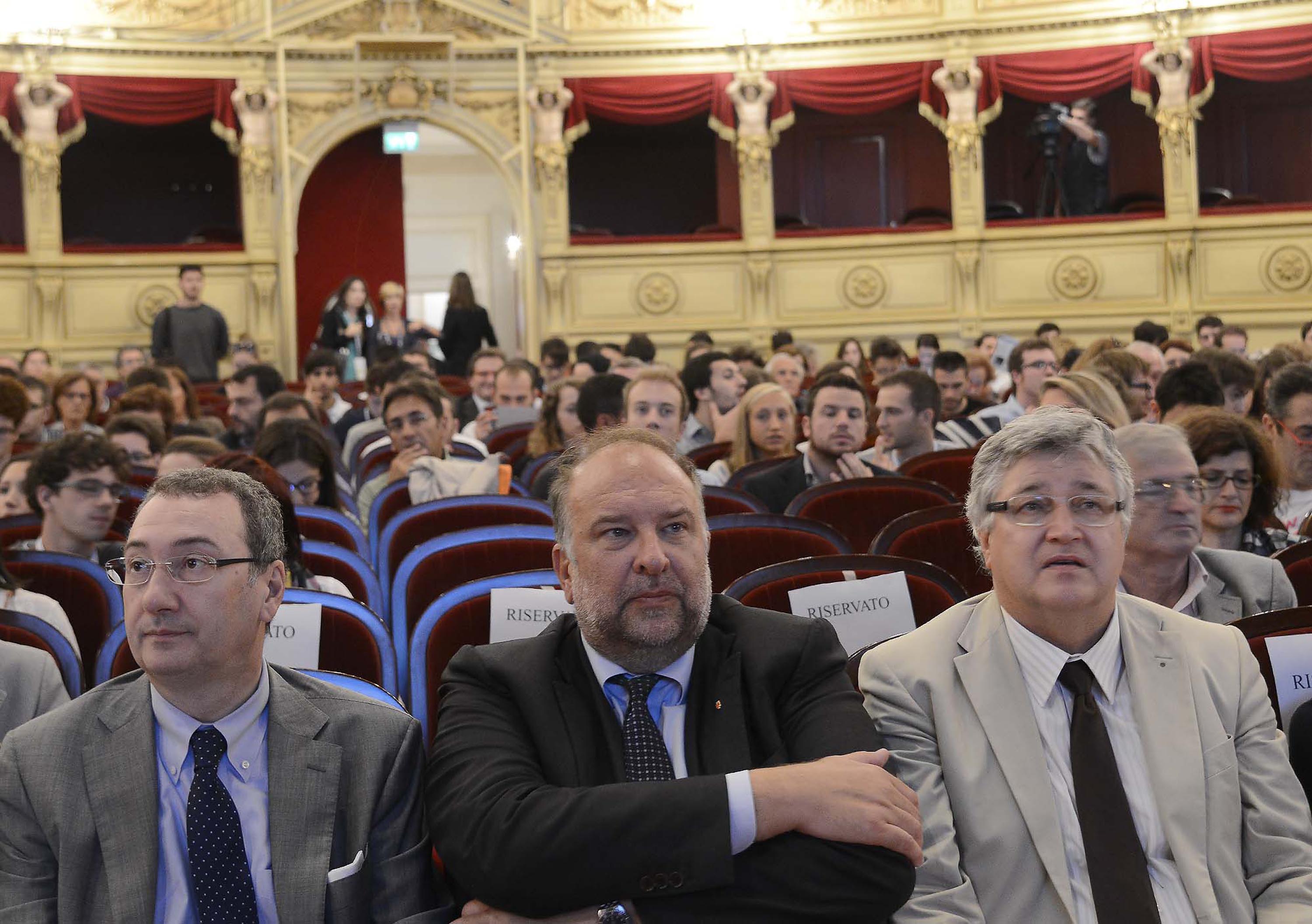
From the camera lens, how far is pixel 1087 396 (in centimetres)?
446

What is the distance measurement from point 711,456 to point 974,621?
3.99 metres

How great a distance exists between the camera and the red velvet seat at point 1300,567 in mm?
3367

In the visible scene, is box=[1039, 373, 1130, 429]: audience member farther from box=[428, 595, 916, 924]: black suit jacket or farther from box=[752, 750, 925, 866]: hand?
box=[752, 750, 925, 866]: hand

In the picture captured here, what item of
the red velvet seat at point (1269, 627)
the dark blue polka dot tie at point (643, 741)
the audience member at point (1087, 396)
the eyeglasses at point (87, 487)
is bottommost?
the dark blue polka dot tie at point (643, 741)

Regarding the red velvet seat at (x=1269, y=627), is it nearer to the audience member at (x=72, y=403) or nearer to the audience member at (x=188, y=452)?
the audience member at (x=188, y=452)

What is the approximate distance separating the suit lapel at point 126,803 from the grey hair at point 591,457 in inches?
27.4

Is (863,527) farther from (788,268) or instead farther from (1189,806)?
(788,268)

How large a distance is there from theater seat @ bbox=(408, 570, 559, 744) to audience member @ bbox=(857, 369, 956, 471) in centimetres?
285

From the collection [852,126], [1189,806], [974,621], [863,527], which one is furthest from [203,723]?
[852,126]

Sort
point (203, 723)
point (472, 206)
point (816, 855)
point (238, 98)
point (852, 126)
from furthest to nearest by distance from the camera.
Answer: point (472, 206) < point (852, 126) < point (238, 98) < point (203, 723) < point (816, 855)

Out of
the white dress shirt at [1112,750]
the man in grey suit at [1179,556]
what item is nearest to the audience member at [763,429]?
the man in grey suit at [1179,556]

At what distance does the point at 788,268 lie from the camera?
1494 cm

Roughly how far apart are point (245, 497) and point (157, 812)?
0.49 metres

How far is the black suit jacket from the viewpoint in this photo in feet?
6.86
